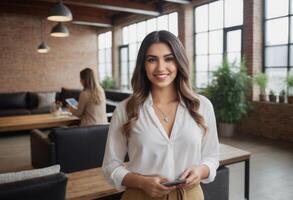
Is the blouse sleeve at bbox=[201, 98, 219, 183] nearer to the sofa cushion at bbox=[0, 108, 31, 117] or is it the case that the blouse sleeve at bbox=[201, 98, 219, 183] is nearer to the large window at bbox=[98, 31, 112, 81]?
the sofa cushion at bbox=[0, 108, 31, 117]

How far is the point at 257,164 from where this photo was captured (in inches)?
176

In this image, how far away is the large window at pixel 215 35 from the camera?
22.2 feet

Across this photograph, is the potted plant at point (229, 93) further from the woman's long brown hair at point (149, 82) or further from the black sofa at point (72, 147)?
the woman's long brown hair at point (149, 82)

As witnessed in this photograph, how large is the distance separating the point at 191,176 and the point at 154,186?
0.16 metres

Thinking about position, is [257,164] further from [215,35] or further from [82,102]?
[215,35]

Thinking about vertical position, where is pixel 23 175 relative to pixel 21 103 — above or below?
above

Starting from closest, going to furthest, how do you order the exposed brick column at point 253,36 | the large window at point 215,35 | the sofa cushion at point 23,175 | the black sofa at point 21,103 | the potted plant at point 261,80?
the sofa cushion at point 23,175 < the potted plant at point 261,80 < the exposed brick column at point 253,36 < the large window at point 215,35 < the black sofa at point 21,103

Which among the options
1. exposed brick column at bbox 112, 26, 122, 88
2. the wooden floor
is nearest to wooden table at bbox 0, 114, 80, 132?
the wooden floor

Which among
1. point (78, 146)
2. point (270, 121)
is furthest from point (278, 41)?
point (78, 146)

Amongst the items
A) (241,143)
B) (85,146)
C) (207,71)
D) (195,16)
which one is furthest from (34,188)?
(195,16)

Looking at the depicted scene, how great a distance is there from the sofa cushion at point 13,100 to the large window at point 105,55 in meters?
3.94

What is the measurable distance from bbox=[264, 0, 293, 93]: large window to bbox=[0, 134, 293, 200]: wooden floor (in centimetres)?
132

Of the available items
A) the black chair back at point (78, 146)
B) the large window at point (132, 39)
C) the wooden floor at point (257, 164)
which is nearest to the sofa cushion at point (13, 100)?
the wooden floor at point (257, 164)

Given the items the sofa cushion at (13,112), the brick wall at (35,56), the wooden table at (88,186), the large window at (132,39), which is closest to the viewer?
the wooden table at (88,186)
